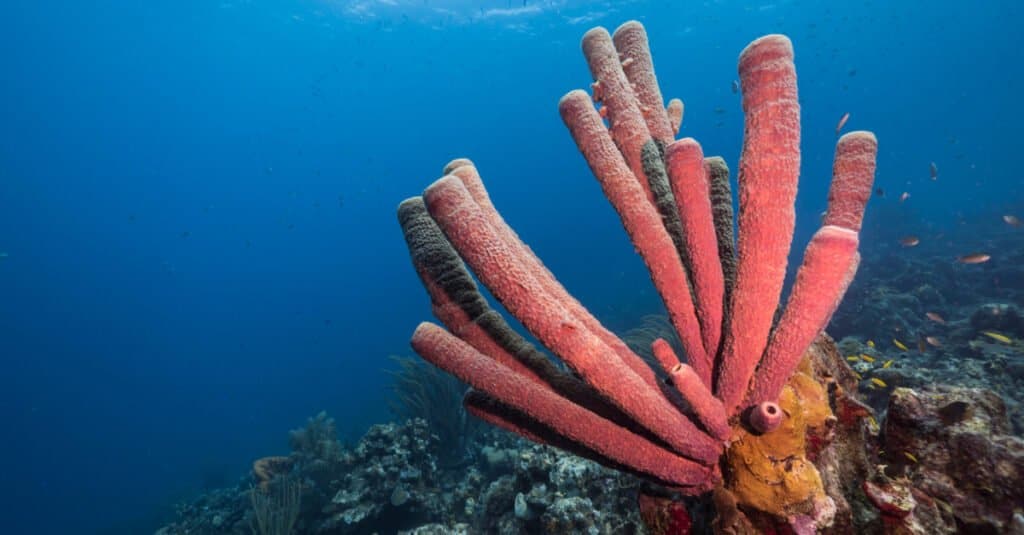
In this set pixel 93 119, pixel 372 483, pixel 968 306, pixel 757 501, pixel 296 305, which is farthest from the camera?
pixel 296 305

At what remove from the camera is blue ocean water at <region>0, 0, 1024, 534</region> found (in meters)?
40.2

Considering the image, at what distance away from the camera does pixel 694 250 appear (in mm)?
1659

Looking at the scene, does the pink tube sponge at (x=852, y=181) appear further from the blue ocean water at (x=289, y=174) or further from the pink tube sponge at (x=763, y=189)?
the blue ocean water at (x=289, y=174)

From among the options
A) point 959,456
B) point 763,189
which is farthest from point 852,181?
point 959,456

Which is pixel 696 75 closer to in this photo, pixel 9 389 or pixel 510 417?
pixel 510 417

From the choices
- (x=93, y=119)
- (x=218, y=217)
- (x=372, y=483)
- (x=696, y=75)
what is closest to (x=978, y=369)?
(x=372, y=483)

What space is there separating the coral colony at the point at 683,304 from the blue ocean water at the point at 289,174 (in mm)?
16657

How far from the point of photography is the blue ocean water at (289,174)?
40.2 meters

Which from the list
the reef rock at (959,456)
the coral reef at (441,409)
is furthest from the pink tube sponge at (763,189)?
the coral reef at (441,409)

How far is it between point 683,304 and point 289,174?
11433 centimetres

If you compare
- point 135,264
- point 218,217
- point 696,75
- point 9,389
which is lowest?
point 9,389

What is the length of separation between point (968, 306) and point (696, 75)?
6961 cm

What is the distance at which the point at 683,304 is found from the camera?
172 centimetres

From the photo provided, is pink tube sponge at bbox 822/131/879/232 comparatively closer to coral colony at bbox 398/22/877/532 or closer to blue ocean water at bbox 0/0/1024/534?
coral colony at bbox 398/22/877/532
